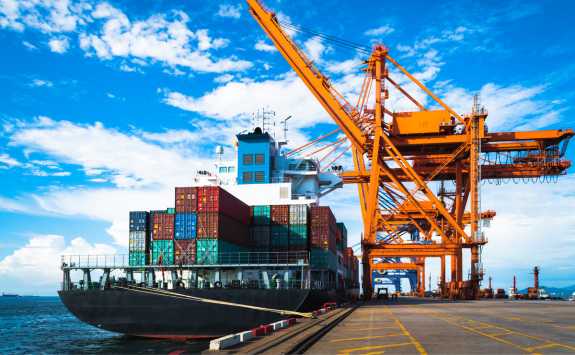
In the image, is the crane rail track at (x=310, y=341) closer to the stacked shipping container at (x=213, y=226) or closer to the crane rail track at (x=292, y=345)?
the crane rail track at (x=292, y=345)

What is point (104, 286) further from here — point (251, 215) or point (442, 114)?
point (442, 114)

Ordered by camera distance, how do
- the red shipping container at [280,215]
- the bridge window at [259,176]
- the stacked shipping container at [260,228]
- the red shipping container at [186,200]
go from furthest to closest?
the bridge window at [259,176], the red shipping container at [280,215], the stacked shipping container at [260,228], the red shipping container at [186,200]

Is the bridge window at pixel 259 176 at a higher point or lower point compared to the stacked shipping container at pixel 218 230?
higher

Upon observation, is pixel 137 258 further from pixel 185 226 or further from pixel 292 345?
pixel 292 345

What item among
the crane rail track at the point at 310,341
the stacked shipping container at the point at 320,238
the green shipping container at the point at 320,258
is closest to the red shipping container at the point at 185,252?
the stacked shipping container at the point at 320,238

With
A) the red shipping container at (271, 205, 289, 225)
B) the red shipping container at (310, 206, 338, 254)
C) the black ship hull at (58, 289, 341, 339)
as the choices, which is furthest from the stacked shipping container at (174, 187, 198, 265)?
the red shipping container at (310, 206, 338, 254)

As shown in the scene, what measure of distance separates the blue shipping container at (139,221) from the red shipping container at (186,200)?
320 cm

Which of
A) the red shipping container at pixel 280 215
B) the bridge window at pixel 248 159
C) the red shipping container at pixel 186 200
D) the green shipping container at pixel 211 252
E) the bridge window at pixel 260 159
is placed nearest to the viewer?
the green shipping container at pixel 211 252

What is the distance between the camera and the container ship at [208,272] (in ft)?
108

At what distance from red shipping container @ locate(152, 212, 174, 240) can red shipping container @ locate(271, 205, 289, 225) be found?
1059 centimetres

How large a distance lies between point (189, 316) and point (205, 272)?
440 cm

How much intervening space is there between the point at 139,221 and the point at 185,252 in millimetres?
5276

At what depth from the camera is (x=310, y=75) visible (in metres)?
50.5

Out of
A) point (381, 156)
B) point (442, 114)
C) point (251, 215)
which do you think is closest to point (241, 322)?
point (251, 215)
